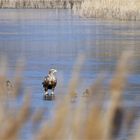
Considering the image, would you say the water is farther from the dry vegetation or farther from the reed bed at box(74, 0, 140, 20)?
the dry vegetation

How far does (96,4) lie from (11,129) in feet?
99.7

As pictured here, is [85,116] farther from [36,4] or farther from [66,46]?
[36,4]

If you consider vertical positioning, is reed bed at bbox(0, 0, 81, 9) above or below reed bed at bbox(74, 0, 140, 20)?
below

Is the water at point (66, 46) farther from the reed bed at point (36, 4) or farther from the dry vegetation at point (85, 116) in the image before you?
the reed bed at point (36, 4)

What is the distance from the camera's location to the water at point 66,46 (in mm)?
13086

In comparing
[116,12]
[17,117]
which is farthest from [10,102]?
[116,12]

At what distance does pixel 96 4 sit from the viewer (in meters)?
32.7

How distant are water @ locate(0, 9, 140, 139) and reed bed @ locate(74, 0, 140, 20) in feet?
1.86

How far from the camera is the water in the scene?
1309 centimetres

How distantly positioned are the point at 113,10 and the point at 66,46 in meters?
11.2

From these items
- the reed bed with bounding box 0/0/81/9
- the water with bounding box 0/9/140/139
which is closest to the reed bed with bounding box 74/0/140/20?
the water with bounding box 0/9/140/139

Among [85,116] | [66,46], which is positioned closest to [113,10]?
[66,46]

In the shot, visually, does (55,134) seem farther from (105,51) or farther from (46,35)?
(46,35)

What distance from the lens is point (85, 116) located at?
2.63m
